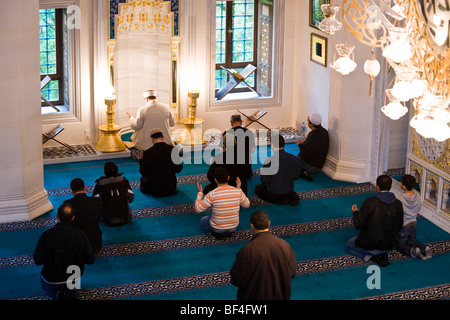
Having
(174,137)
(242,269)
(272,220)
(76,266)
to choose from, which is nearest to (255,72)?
(174,137)

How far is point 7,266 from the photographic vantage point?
7.67 m

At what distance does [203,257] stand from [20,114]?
8.24ft

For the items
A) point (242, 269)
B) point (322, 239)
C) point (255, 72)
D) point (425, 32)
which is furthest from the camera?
point (255, 72)

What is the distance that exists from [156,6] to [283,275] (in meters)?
6.41

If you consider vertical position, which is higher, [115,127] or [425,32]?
[425,32]

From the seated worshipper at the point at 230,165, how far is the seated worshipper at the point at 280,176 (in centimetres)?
24

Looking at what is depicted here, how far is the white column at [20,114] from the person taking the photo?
8195mm

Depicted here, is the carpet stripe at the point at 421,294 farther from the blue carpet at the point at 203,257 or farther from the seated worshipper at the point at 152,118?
the seated worshipper at the point at 152,118

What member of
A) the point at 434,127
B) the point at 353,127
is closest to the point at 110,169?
the point at 353,127

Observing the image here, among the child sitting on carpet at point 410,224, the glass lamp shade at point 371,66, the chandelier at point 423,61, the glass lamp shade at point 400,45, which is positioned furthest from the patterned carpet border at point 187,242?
the glass lamp shade at point 400,45

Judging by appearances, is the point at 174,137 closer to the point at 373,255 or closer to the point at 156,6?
the point at 156,6

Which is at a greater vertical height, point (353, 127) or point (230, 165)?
point (353, 127)

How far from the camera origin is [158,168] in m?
9.39

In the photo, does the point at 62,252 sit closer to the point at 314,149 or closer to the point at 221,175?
the point at 221,175
